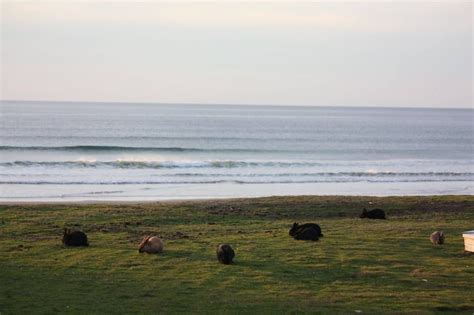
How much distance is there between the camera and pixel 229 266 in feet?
51.2

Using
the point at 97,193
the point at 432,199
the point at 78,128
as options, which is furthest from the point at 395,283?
the point at 78,128

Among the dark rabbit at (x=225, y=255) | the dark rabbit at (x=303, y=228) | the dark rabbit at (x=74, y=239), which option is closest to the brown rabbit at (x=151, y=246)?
the dark rabbit at (x=225, y=255)

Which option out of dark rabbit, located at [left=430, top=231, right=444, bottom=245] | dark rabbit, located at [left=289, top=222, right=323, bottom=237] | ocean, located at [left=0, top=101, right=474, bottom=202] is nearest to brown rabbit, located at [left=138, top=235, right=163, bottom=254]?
dark rabbit, located at [left=289, top=222, right=323, bottom=237]

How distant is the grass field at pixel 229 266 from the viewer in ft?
41.3

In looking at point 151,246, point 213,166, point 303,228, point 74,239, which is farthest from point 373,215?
point 213,166

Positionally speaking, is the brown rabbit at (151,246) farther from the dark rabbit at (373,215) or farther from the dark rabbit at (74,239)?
the dark rabbit at (373,215)

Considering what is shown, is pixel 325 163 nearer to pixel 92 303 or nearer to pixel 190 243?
pixel 190 243

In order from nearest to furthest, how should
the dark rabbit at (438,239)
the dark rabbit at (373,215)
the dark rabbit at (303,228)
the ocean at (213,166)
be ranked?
the dark rabbit at (438,239) < the dark rabbit at (303,228) < the dark rabbit at (373,215) < the ocean at (213,166)

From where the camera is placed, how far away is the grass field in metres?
12.6

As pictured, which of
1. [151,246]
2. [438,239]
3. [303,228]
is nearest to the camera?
[151,246]

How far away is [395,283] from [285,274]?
7.54ft

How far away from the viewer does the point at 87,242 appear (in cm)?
1808

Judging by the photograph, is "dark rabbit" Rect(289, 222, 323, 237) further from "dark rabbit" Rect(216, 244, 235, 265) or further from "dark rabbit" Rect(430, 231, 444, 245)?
"dark rabbit" Rect(216, 244, 235, 265)

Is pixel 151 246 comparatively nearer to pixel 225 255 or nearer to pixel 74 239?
pixel 225 255
